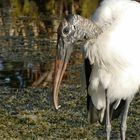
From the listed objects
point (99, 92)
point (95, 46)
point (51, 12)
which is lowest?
point (51, 12)

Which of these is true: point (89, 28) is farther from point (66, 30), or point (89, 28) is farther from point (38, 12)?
point (38, 12)

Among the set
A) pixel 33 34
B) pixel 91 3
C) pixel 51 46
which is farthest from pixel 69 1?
pixel 51 46

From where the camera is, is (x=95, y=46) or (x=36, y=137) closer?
(x=95, y=46)

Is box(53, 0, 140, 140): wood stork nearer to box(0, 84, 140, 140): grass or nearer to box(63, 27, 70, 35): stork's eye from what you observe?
box(63, 27, 70, 35): stork's eye

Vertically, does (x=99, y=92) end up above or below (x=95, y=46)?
below

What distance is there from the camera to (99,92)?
16.8 feet

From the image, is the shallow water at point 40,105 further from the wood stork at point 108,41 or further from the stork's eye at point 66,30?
the stork's eye at point 66,30

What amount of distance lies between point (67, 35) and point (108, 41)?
0.32 m

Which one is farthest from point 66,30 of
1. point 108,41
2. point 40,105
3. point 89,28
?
point 40,105

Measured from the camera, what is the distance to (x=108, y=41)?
4566 millimetres

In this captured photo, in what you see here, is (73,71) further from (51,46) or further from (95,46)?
(95,46)

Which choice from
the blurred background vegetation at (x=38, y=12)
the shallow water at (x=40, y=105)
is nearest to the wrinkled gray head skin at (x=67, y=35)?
the shallow water at (x=40, y=105)

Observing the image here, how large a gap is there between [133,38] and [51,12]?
958cm

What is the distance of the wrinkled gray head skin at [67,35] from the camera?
177 inches
